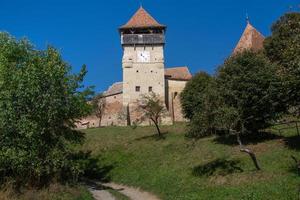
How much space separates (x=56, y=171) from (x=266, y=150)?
10.6 metres

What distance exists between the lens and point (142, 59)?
160 ft

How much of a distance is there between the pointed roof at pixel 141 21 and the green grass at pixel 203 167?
20.9 metres

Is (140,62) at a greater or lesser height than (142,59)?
lesser

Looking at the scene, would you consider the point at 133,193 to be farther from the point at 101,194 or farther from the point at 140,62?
the point at 140,62

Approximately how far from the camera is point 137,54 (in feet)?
160

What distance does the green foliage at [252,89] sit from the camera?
2108 centimetres

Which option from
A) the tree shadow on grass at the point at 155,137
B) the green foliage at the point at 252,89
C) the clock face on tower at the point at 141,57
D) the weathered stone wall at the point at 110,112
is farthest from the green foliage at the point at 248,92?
the weathered stone wall at the point at 110,112

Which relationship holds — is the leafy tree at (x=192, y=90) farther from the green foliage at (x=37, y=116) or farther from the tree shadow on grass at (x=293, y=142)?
the green foliage at (x=37, y=116)

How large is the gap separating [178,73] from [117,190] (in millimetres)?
35226

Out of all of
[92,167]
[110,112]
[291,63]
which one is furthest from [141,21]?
[291,63]

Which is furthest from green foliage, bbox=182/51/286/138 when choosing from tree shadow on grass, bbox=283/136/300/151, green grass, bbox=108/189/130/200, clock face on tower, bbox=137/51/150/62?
clock face on tower, bbox=137/51/150/62

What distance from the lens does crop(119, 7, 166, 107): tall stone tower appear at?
159 feet

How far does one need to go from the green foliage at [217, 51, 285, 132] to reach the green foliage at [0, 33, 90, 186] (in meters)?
8.24

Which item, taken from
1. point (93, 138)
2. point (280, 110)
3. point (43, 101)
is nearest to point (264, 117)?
point (280, 110)
